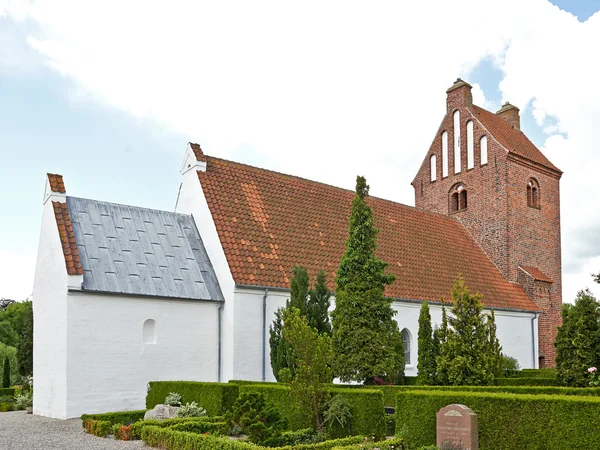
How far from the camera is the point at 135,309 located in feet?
54.3

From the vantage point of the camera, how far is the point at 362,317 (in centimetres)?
1551

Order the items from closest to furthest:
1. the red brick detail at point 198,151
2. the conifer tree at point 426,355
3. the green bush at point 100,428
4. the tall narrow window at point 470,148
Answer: the green bush at point 100,428, the conifer tree at point 426,355, the red brick detail at point 198,151, the tall narrow window at point 470,148

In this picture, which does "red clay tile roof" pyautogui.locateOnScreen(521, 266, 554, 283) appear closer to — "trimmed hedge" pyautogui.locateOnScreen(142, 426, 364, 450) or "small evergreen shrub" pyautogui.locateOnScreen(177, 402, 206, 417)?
"small evergreen shrub" pyautogui.locateOnScreen(177, 402, 206, 417)

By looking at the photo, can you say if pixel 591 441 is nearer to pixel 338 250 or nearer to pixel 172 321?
pixel 172 321

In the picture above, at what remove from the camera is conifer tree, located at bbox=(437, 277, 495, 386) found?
15.2m

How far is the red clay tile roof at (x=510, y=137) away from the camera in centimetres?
2856

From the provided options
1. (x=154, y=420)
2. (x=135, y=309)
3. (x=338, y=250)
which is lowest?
(x=154, y=420)

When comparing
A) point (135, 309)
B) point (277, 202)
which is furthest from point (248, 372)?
point (277, 202)

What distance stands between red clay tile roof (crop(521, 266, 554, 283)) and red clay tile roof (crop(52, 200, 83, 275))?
19.7m

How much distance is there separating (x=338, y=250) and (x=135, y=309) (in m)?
7.85

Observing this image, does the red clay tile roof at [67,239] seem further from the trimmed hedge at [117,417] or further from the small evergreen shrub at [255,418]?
the small evergreen shrub at [255,418]

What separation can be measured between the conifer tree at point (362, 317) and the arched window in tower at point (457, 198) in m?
14.8

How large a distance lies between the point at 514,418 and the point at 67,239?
12.1 m

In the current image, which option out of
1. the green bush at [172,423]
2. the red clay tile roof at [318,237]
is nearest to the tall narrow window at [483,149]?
the red clay tile roof at [318,237]
